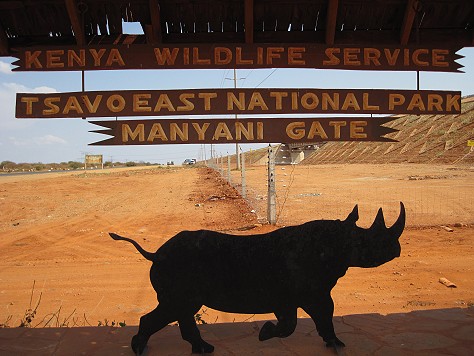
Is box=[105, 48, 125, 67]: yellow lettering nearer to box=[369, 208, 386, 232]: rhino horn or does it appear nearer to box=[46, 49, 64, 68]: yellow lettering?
box=[46, 49, 64, 68]: yellow lettering

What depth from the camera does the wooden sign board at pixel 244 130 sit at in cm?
457

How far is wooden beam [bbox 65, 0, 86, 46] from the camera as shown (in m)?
4.60

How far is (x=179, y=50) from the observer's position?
486 centimetres

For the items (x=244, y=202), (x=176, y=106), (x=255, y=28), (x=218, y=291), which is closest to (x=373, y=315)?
(x=218, y=291)

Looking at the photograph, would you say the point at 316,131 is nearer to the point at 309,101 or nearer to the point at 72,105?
the point at 309,101

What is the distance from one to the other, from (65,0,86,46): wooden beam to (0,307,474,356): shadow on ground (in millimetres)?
3531

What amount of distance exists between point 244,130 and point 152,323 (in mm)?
2331

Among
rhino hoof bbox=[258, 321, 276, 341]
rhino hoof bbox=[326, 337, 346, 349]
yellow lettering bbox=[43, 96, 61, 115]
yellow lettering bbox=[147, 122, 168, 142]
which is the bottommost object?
rhino hoof bbox=[326, 337, 346, 349]

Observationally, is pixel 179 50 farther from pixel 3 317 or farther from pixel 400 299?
pixel 400 299

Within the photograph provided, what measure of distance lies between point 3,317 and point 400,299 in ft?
20.8

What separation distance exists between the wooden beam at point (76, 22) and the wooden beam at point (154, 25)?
2.61 ft

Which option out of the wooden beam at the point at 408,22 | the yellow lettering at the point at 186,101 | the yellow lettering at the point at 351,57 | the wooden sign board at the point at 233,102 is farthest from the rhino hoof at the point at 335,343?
the wooden beam at the point at 408,22

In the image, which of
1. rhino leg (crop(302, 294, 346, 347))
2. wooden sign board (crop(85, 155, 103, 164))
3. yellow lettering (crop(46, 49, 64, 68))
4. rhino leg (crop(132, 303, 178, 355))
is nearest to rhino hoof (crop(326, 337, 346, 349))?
rhino leg (crop(302, 294, 346, 347))

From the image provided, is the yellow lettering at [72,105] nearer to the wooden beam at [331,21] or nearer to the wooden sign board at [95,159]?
the wooden beam at [331,21]
